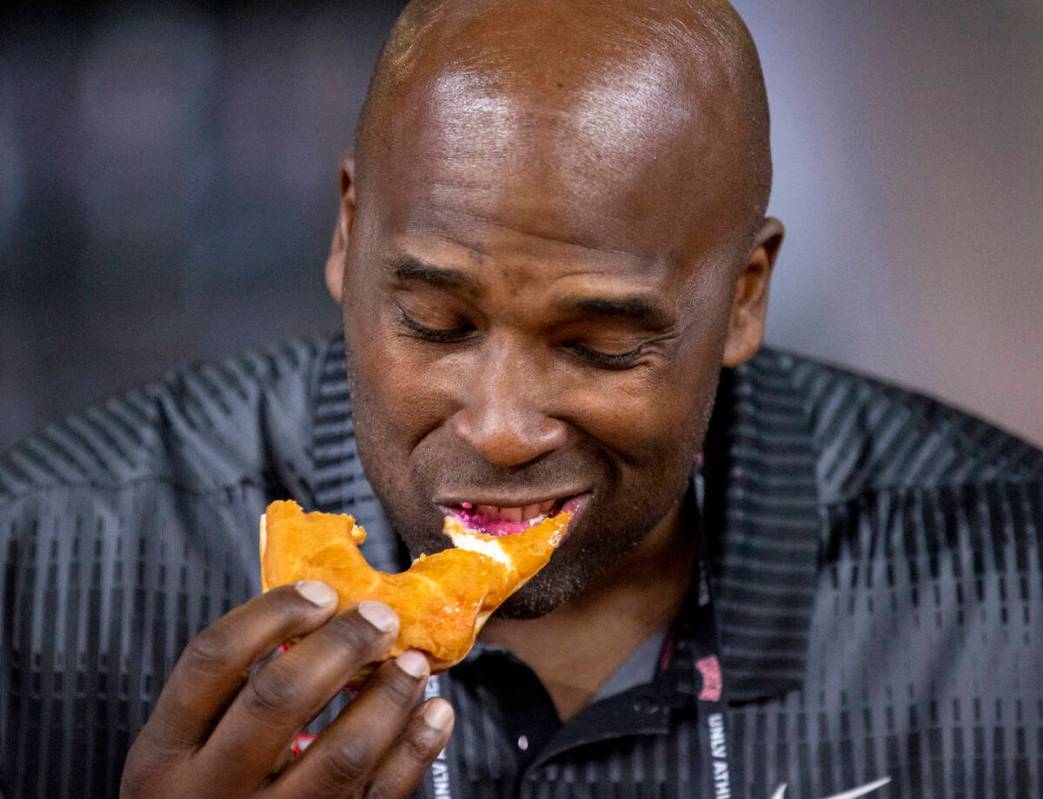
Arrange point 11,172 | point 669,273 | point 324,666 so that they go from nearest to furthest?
point 324,666 → point 669,273 → point 11,172

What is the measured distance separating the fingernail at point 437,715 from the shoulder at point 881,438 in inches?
39.0

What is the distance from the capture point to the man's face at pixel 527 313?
180 centimetres

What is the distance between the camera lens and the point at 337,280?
2.17 m

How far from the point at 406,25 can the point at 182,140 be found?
175cm

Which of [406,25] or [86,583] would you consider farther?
[86,583]

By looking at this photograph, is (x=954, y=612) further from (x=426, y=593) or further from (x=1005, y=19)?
(x=1005, y=19)

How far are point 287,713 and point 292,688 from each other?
0.10ft

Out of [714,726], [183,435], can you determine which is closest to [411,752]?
[714,726]

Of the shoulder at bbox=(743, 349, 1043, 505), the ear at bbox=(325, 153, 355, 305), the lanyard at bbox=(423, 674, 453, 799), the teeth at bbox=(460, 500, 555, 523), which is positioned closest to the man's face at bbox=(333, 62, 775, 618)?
the teeth at bbox=(460, 500, 555, 523)

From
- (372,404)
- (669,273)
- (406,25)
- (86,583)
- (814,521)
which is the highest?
(406,25)

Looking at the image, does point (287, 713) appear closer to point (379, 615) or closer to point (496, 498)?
point (379, 615)

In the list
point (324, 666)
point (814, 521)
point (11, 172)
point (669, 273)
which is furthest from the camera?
point (11, 172)

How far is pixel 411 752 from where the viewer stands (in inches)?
63.0

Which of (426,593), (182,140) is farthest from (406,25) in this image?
(182,140)
